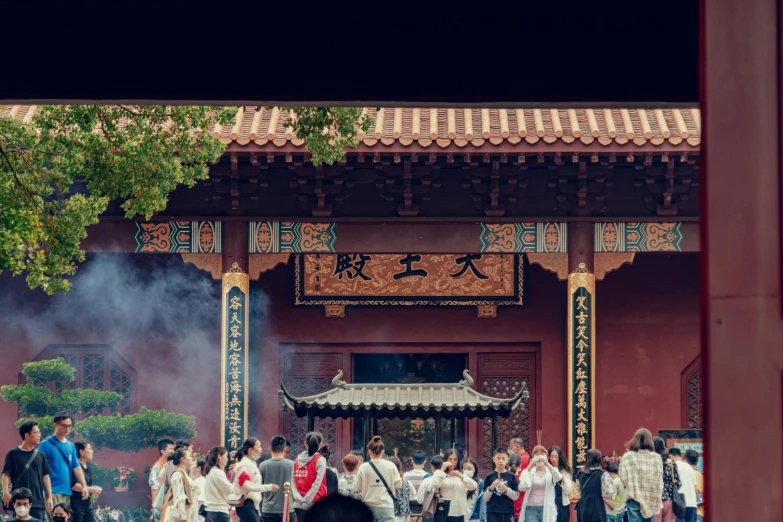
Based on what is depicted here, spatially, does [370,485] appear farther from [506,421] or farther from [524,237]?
[506,421]

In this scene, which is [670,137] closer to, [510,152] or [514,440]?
[510,152]

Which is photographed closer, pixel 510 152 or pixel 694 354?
pixel 510 152

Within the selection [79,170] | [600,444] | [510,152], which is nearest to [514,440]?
Answer: [600,444]

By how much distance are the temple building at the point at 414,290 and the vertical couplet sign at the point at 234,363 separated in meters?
0.02

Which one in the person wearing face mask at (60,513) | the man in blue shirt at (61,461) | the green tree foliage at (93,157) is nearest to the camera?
the green tree foliage at (93,157)

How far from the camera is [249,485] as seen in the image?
10844 millimetres

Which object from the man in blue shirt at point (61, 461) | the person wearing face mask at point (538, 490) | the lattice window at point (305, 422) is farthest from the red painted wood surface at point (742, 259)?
the lattice window at point (305, 422)

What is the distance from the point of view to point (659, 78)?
515 centimetres

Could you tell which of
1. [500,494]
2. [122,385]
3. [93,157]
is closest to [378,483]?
[500,494]

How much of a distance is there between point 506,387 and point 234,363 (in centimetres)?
378

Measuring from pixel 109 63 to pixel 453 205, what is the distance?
9470mm

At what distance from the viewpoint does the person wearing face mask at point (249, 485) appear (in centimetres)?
1084

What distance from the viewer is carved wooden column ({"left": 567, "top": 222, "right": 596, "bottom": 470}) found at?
13914 mm

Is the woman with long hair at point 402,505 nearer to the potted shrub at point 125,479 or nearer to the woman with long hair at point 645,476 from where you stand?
the woman with long hair at point 645,476
